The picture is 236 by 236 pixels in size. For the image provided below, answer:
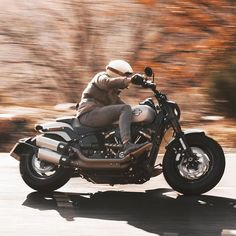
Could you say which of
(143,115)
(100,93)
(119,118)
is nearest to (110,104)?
(100,93)

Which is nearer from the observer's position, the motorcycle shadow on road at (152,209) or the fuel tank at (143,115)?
the motorcycle shadow on road at (152,209)

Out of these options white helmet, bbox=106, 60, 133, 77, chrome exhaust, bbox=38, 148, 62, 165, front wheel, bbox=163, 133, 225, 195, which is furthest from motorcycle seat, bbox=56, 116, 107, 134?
front wheel, bbox=163, 133, 225, 195

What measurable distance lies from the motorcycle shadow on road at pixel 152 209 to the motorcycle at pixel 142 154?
6.9 inches

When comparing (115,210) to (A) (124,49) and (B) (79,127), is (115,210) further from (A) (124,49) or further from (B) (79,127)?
(A) (124,49)

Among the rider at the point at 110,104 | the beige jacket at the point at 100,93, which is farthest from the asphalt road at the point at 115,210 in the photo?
the beige jacket at the point at 100,93

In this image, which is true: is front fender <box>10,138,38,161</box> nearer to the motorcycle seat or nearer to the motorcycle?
the motorcycle

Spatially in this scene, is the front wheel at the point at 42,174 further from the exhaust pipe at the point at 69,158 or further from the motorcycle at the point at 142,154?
the exhaust pipe at the point at 69,158

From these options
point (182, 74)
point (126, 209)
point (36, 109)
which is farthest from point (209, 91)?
point (126, 209)

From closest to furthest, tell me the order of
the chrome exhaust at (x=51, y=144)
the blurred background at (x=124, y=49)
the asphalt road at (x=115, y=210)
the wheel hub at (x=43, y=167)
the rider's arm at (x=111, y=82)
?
the asphalt road at (x=115, y=210)
the rider's arm at (x=111, y=82)
the chrome exhaust at (x=51, y=144)
the wheel hub at (x=43, y=167)
the blurred background at (x=124, y=49)

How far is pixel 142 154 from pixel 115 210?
76 cm

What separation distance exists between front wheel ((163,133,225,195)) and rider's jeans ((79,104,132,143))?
1.66ft

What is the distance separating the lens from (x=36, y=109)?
1445cm

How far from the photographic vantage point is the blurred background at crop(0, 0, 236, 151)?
1416 centimetres

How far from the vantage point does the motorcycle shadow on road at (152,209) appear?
6688 millimetres
